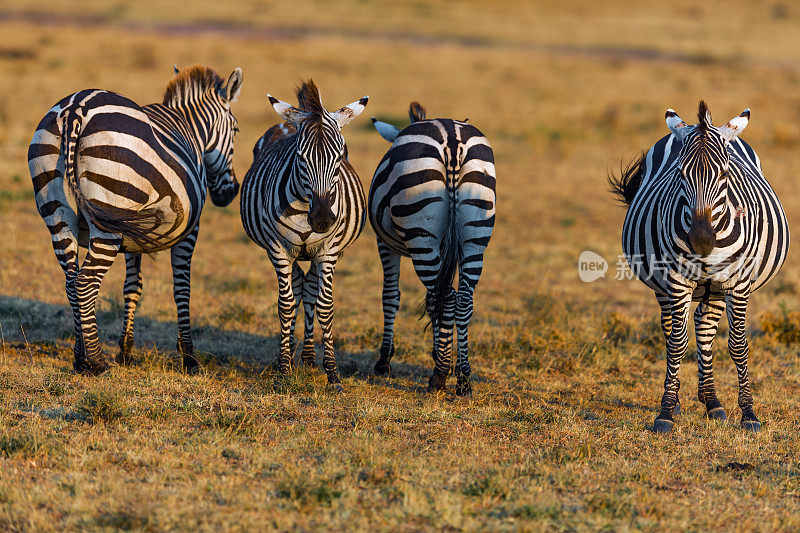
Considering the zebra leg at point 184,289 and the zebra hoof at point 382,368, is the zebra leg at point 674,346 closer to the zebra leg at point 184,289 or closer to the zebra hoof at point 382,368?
the zebra hoof at point 382,368

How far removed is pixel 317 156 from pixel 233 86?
2.77 metres

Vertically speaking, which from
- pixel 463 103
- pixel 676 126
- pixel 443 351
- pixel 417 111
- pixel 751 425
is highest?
pixel 463 103

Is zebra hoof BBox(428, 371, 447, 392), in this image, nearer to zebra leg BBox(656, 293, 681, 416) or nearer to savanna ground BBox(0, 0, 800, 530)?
savanna ground BBox(0, 0, 800, 530)

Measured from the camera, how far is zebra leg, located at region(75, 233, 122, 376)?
6.89m

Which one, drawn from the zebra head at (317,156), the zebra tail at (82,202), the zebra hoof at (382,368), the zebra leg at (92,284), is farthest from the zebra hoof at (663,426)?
the zebra leg at (92,284)

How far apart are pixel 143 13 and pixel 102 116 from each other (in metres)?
41.5

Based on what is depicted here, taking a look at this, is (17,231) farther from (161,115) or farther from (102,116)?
(102,116)

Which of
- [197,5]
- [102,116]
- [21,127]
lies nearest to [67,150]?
[102,116]

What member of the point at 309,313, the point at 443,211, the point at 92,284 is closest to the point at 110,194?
the point at 92,284

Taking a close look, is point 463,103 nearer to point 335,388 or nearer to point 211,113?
point 211,113

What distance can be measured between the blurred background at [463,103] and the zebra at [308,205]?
1109 millimetres

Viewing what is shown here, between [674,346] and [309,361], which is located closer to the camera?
[674,346]

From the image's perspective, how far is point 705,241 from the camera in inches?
233

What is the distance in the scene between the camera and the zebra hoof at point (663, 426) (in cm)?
646
